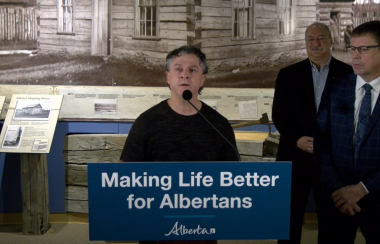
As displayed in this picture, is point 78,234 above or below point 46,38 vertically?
below

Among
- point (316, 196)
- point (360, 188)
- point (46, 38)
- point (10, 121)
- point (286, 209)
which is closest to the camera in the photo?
point (286, 209)

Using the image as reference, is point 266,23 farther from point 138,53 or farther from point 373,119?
point 373,119

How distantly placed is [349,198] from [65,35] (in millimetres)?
2692

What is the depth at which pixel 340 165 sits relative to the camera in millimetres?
1885

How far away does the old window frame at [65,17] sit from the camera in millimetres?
3559

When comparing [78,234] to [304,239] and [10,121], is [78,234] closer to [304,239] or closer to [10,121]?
[10,121]

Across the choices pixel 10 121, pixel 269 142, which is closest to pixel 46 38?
pixel 10 121

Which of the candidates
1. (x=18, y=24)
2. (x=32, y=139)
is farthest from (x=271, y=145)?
(x=18, y=24)

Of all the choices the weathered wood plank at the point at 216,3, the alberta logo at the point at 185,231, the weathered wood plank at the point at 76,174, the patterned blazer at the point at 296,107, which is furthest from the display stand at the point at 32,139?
the alberta logo at the point at 185,231

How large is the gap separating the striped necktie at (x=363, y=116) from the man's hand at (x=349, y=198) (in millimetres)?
140

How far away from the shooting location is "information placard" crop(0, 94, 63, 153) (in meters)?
3.29

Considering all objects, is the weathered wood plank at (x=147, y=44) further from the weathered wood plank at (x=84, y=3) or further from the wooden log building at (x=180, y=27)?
the weathered wood plank at (x=84, y=3)

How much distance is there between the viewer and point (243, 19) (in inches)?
139

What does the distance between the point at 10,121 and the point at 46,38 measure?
77 cm
